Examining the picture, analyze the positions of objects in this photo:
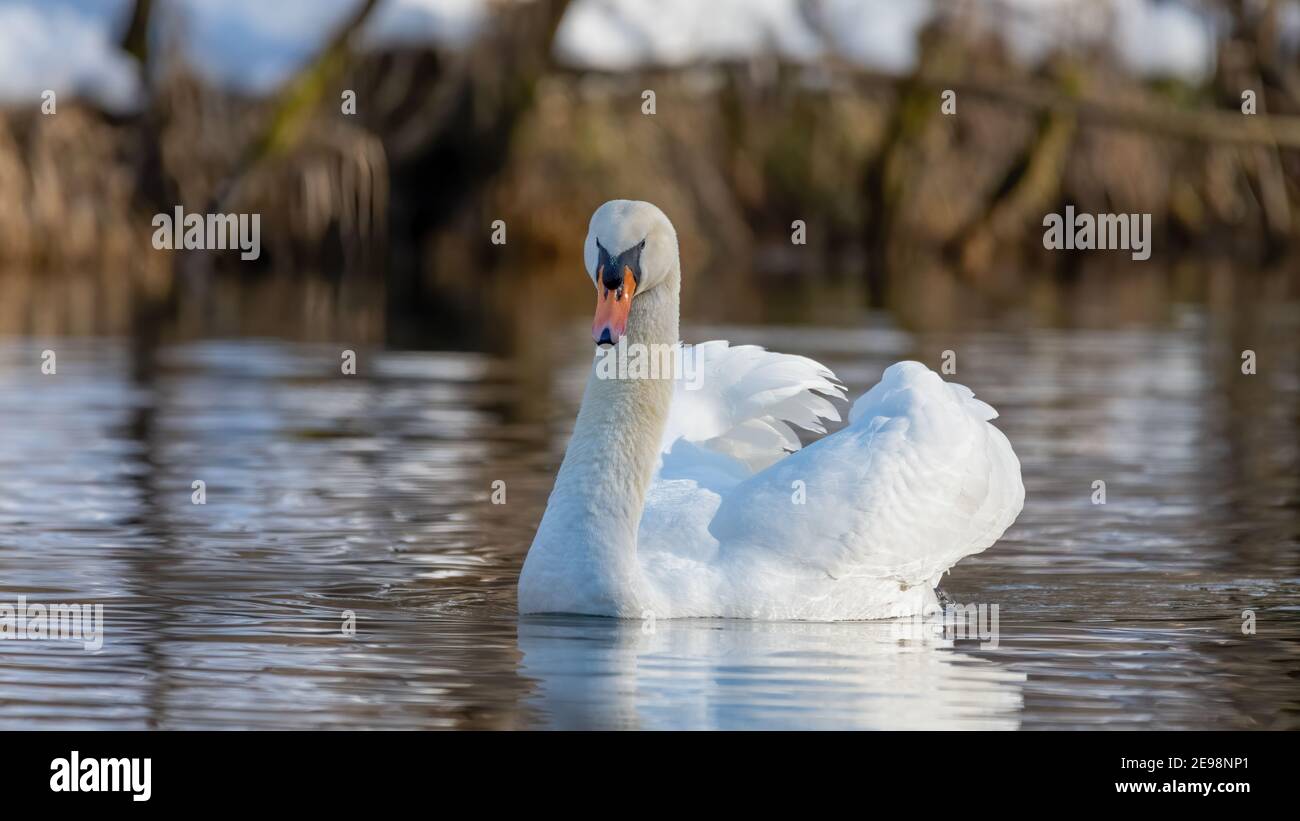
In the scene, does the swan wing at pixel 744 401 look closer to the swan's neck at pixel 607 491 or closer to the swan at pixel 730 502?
the swan at pixel 730 502

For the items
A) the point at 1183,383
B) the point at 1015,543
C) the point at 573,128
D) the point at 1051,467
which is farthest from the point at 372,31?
the point at 1015,543

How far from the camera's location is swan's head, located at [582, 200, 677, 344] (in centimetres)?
821

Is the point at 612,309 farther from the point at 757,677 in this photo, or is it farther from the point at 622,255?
the point at 757,677

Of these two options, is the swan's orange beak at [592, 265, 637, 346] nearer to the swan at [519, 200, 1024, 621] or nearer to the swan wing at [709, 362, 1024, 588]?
the swan at [519, 200, 1024, 621]

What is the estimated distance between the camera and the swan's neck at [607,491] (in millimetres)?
8289

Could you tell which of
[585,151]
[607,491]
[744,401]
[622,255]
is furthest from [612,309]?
[585,151]

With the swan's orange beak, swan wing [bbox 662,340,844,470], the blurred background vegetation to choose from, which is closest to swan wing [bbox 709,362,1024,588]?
swan wing [bbox 662,340,844,470]

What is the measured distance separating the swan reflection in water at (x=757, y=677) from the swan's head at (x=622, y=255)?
100cm

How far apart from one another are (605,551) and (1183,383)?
36.4ft

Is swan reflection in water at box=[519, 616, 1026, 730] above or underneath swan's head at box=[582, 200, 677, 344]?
underneath

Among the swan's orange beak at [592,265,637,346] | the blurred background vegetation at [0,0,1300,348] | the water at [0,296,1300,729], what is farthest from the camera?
the blurred background vegetation at [0,0,1300,348]

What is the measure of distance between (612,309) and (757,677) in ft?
4.70

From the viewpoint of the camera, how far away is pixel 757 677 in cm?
743

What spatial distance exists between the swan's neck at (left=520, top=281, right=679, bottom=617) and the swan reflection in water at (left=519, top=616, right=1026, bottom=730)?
106 millimetres
